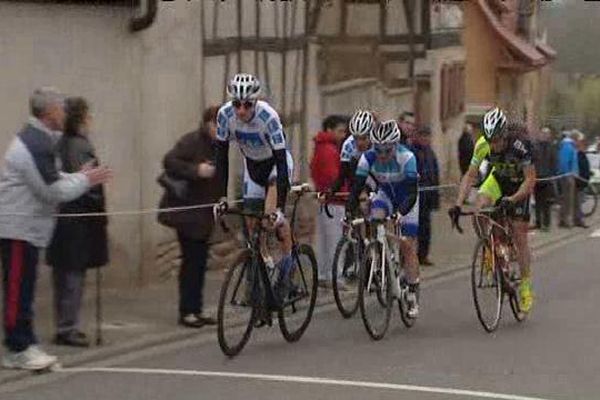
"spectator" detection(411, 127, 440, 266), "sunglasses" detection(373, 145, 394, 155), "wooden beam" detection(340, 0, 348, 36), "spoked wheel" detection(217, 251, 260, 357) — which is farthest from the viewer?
"wooden beam" detection(340, 0, 348, 36)

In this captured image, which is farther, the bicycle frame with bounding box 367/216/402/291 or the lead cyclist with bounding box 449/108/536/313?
the lead cyclist with bounding box 449/108/536/313

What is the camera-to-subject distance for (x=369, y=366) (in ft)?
35.7

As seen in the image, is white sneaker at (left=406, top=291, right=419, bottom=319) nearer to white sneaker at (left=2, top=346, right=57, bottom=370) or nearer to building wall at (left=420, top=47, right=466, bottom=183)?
white sneaker at (left=2, top=346, right=57, bottom=370)

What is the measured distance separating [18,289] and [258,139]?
2351 mm

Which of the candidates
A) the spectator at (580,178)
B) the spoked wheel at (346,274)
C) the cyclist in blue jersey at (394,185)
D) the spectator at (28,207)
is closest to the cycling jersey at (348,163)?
the spoked wheel at (346,274)

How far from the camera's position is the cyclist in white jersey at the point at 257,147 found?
11.3 meters

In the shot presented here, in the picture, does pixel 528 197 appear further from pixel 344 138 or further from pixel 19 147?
pixel 19 147

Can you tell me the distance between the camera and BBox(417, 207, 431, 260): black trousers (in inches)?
731

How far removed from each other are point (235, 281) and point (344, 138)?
17.1 ft

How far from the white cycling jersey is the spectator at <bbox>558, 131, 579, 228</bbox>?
1488 cm

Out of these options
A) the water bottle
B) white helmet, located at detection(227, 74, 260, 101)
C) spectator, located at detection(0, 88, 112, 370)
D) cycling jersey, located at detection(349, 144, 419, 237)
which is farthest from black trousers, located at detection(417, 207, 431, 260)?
spectator, located at detection(0, 88, 112, 370)

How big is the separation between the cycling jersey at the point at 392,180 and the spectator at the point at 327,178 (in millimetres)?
2275

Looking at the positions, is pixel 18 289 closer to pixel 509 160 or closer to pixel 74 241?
pixel 74 241

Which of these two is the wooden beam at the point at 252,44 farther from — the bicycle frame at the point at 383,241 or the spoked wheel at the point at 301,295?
the spoked wheel at the point at 301,295
